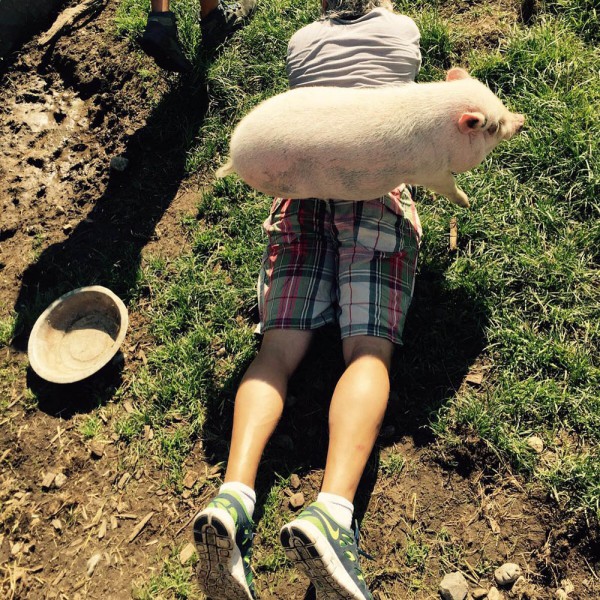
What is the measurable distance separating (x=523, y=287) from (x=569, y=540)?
1535 mm

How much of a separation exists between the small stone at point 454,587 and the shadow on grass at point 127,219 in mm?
2833

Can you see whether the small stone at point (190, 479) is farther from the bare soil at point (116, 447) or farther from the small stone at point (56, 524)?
the small stone at point (56, 524)

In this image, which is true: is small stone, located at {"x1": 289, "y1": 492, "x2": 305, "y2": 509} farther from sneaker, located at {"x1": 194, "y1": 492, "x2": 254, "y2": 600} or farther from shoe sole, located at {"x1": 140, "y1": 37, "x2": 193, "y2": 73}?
shoe sole, located at {"x1": 140, "y1": 37, "x2": 193, "y2": 73}

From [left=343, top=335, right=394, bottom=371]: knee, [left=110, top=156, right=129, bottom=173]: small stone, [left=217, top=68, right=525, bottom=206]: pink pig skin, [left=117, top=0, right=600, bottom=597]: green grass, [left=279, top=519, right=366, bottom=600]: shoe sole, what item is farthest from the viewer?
[left=110, top=156, right=129, bottom=173]: small stone

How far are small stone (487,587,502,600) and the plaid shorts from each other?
1447 millimetres

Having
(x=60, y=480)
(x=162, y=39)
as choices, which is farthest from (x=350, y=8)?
(x=60, y=480)

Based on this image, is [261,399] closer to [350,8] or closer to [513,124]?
[513,124]

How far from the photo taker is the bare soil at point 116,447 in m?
3.17

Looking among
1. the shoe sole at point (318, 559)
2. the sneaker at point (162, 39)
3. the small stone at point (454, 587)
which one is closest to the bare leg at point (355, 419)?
the shoe sole at point (318, 559)

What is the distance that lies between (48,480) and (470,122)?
330 cm

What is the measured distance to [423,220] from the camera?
3.99 metres

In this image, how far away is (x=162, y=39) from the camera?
14.0 ft

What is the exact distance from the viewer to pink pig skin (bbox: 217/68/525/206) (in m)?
2.71

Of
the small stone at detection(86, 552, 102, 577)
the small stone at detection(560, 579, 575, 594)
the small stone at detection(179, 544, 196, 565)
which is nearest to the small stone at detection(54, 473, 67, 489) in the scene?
the small stone at detection(86, 552, 102, 577)
